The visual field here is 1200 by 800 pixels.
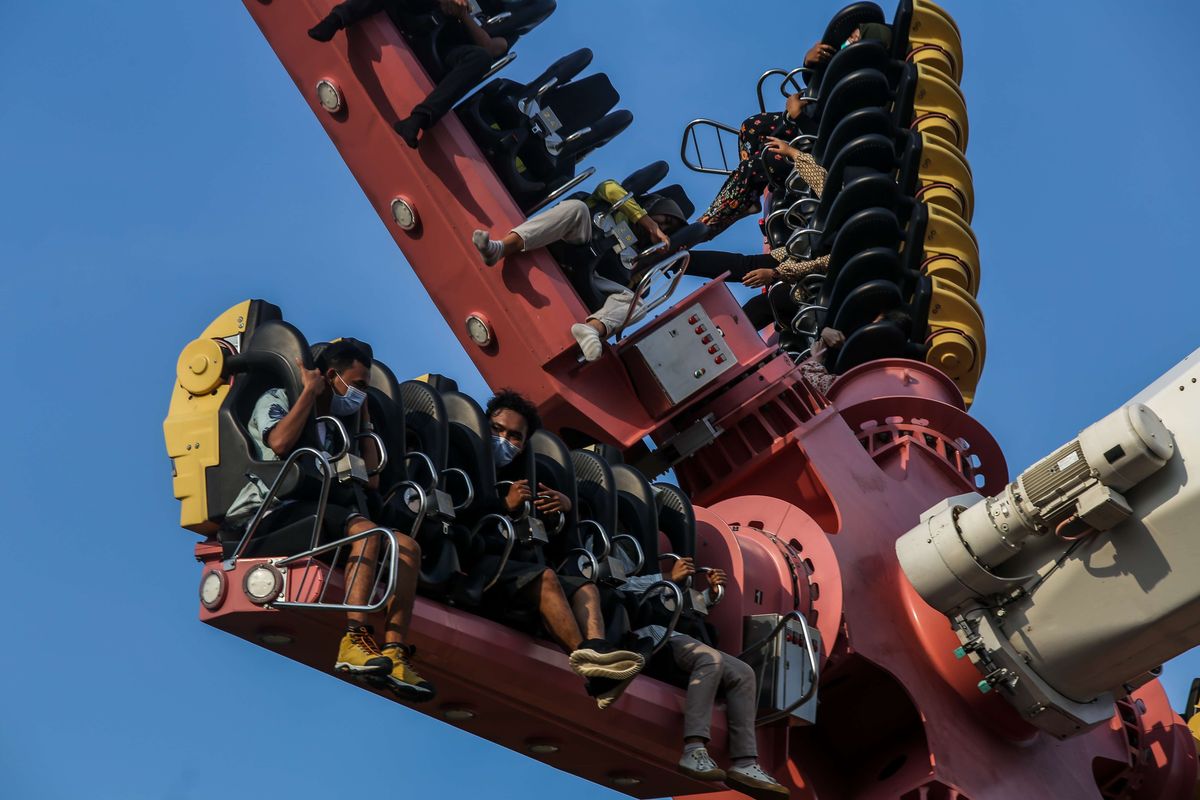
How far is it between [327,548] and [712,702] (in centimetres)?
310

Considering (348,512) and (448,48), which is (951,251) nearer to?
(448,48)

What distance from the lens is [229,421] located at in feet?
34.4

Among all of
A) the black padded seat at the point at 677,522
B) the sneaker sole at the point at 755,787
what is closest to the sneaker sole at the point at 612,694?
the sneaker sole at the point at 755,787

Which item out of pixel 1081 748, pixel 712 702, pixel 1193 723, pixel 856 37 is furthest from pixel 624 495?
pixel 856 37

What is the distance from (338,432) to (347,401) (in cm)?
25

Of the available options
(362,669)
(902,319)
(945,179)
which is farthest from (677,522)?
(945,179)

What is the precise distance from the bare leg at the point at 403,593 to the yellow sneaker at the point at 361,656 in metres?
0.12

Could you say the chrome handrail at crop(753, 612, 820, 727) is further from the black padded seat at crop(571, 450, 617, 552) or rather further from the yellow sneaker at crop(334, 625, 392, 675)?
the yellow sneaker at crop(334, 625, 392, 675)

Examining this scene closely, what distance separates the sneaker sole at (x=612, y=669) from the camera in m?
10.6

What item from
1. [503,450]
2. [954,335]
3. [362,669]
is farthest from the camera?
[954,335]

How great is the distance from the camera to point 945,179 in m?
19.6

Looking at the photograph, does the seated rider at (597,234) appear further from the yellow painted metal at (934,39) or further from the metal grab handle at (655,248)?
the yellow painted metal at (934,39)

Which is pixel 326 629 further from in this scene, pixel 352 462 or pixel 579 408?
pixel 579 408

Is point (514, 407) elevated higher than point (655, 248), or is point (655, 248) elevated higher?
point (514, 407)
